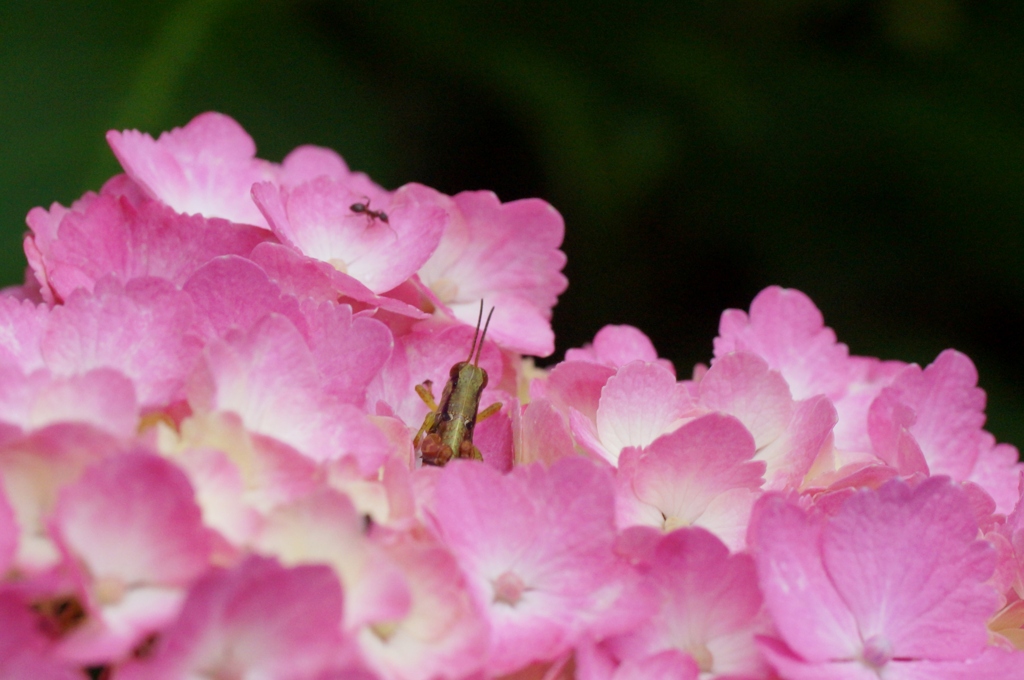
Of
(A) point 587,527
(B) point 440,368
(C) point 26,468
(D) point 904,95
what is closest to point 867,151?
(D) point 904,95

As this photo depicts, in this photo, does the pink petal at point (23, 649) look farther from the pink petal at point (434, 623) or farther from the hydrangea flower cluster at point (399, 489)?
the pink petal at point (434, 623)

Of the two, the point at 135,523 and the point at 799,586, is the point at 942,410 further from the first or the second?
the point at 135,523

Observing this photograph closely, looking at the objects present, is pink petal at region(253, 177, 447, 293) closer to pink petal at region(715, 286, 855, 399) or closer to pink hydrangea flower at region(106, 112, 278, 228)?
pink hydrangea flower at region(106, 112, 278, 228)

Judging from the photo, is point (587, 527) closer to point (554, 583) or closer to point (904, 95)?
point (554, 583)

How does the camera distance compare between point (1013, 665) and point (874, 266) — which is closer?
point (1013, 665)

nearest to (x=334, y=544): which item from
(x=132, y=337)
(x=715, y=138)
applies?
(x=132, y=337)
